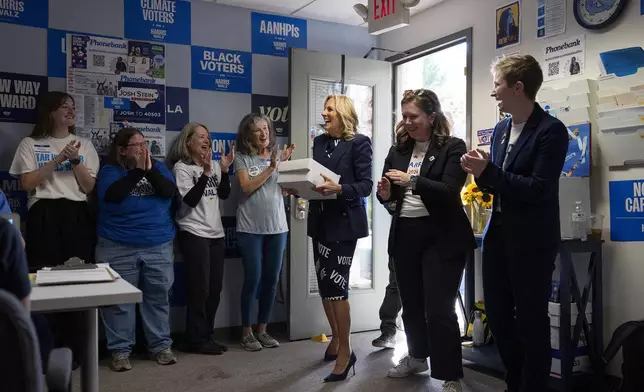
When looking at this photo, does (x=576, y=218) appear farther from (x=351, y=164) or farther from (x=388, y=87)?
(x=388, y=87)

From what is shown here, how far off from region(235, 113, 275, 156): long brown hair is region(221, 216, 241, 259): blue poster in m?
0.53

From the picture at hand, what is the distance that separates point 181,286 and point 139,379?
0.89 metres

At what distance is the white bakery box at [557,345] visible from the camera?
2.67m

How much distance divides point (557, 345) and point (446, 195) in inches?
37.4

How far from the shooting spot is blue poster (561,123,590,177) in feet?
9.49

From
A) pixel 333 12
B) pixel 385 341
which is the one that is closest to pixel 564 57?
pixel 333 12

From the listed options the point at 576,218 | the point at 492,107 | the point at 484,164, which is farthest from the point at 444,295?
the point at 492,107

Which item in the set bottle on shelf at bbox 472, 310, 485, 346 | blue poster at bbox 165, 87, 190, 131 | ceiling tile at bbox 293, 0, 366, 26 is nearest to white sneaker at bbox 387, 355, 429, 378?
bottle on shelf at bbox 472, 310, 485, 346

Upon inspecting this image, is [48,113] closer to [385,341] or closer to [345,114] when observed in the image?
[345,114]

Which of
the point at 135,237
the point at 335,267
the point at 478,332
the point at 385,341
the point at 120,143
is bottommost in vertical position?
the point at 385,341

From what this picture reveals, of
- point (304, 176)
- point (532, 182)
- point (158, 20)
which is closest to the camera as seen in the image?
point (532, 182)

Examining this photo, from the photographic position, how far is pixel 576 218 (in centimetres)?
280

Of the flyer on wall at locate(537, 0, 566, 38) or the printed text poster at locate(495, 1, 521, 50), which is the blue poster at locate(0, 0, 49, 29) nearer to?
the printed text poster at locate(495, 1, 521, 50)

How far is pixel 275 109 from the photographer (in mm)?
4168
